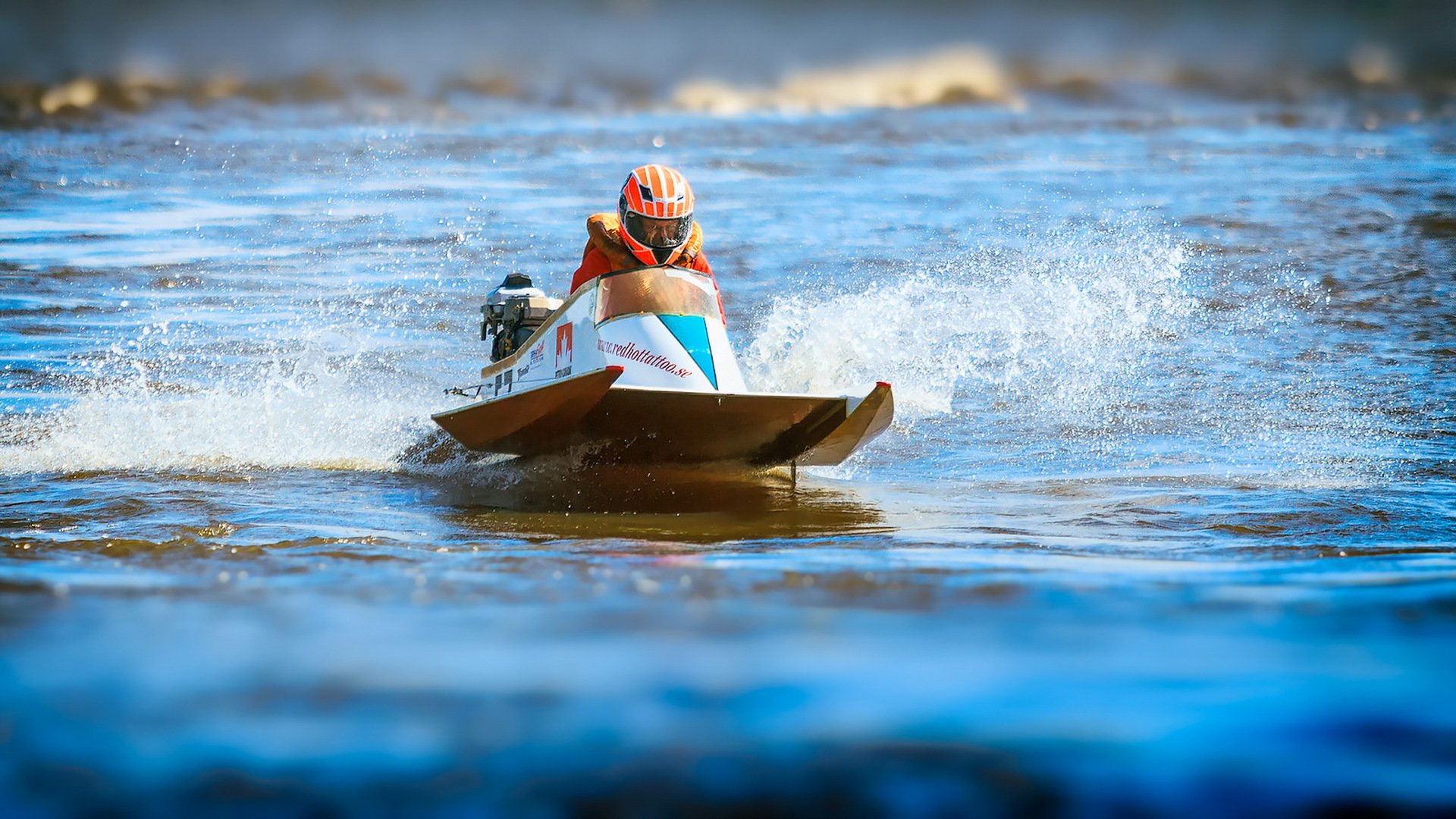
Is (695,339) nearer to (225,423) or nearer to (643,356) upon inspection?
(643,356)

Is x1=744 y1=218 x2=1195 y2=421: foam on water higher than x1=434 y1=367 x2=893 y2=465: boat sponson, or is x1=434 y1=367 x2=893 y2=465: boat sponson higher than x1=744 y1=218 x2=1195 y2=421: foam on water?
x1=744 y1=218 x2=1195 y2=421: foam on water

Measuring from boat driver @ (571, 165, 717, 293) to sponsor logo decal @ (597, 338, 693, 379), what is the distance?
0.52 meters

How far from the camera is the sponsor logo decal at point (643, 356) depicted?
629 cm

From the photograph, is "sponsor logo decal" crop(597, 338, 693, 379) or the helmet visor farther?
the helmet visor

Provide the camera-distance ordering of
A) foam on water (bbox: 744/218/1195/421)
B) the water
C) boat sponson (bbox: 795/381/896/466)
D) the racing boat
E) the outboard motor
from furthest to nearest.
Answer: foam on water (bbox: 744/218/1195/421) → the outboard motor → boat sponson (bbox: 795/381/896/466) → the racing boat → the water

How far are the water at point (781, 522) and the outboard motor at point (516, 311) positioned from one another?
30.9 inches

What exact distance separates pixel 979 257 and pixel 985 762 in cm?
1307

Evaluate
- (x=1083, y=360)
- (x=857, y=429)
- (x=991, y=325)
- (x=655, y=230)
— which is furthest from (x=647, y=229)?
(x=991, y=325)

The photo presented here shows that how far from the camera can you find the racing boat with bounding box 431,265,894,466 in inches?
235

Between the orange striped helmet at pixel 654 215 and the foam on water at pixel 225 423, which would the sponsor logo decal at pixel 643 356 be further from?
the foam on water at pixel 225 423

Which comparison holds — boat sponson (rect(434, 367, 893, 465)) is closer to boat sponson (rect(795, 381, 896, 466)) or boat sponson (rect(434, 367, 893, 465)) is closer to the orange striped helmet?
boat sponson (rect(795, 381, 896, 466))

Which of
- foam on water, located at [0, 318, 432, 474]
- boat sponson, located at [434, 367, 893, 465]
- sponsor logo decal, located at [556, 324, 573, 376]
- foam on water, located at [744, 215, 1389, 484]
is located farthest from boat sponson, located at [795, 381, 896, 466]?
foam on water, located at [0, 318, 432, 474]

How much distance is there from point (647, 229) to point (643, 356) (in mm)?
779

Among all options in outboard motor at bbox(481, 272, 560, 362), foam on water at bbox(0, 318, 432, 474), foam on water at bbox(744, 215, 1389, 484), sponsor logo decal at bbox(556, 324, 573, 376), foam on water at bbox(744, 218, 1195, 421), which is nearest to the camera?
sponsor logo decal at bbox(556, 324, 573, 376)
